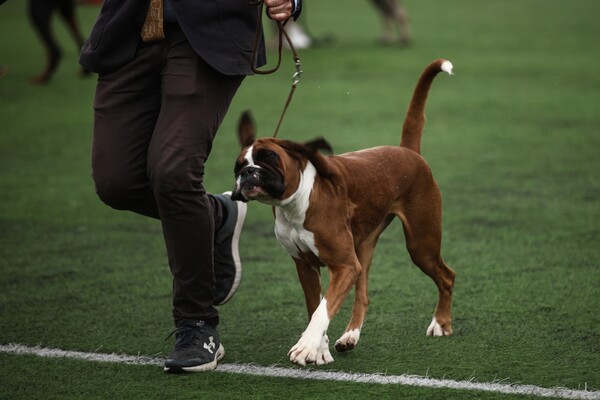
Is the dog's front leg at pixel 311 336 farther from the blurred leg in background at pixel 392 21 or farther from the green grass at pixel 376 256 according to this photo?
the blurred leg in background at pixel 392 21

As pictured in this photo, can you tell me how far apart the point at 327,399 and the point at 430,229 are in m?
1.04

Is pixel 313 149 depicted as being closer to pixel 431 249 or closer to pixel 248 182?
pixel 248 182

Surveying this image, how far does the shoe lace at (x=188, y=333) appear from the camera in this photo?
410 centimetres

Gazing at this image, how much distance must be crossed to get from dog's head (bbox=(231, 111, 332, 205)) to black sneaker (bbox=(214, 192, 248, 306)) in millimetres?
730

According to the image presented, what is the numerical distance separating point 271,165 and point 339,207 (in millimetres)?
396

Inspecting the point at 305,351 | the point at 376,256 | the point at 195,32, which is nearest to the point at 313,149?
the point at 195,32

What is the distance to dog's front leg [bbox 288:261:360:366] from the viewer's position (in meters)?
3.78

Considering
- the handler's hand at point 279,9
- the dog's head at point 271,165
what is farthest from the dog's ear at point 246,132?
the handler's hand at point 279,9

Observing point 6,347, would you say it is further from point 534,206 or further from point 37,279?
point 534,206

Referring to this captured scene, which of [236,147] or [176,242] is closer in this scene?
[176,242]

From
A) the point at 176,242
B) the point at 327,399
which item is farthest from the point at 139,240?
the point at 327,399

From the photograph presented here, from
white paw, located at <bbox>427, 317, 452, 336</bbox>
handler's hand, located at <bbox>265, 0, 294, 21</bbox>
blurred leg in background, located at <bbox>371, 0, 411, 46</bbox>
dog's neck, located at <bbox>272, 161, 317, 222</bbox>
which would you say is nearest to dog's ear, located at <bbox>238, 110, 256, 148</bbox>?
dog's neck, located at <bbox>272, 161, 317, 222</bbox>

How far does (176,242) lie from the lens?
4051mm

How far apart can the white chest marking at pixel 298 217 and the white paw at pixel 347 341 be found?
18.5 inches
